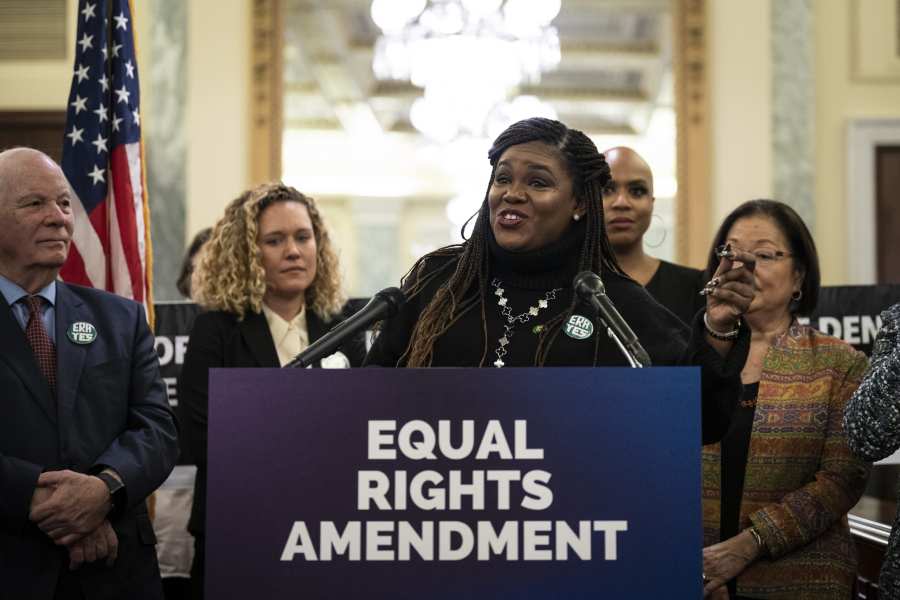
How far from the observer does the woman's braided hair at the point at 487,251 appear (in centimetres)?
214

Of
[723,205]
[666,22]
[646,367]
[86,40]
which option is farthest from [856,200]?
[646,367]

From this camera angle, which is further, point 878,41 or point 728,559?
point 878,41

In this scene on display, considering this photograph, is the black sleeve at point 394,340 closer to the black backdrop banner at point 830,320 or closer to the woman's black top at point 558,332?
the woman's black top at point 558,332

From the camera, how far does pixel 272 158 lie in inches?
259

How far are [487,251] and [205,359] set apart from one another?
116cm

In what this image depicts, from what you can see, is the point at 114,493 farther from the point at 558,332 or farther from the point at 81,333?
the point at 558,332

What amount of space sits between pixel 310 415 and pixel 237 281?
1674 millimetres

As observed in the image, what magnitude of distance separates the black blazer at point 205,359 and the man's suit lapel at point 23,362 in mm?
619

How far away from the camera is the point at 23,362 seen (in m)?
2.39

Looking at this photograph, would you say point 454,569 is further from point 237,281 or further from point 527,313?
point 237,281

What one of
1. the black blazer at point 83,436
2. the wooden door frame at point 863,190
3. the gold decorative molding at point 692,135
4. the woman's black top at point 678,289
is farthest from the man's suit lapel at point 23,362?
the wooden door frame at point 863,190

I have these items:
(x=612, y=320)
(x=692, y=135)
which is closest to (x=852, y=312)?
(x=612, y=320)

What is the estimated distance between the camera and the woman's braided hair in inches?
84.3

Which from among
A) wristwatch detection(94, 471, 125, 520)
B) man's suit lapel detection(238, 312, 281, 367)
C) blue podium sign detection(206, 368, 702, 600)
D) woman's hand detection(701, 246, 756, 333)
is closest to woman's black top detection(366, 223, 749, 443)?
woman's hand detection(701, 246, 756, 333)
